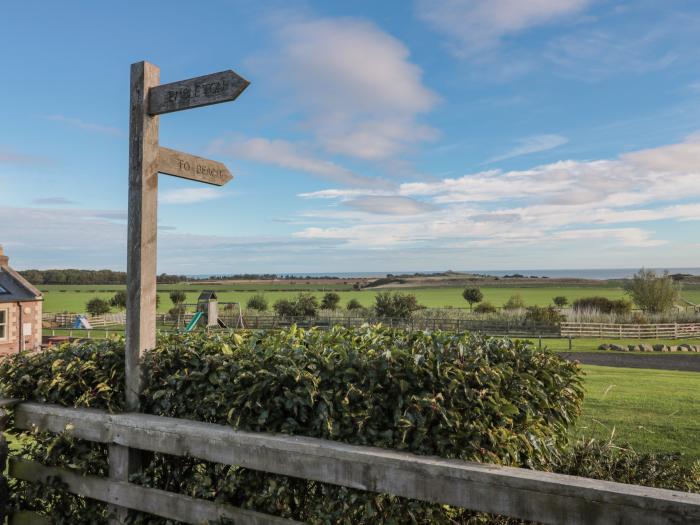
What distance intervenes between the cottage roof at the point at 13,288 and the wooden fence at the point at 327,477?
800 inches

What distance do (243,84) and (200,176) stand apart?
928 millimetres

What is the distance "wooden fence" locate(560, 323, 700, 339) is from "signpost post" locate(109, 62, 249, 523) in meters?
28.1

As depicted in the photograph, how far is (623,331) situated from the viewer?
93.5 ft

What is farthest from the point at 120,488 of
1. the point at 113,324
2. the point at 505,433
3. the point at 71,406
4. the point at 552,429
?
the point at 113,324

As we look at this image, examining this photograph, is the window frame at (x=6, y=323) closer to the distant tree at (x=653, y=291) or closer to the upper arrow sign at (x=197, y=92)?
the upper arrow sign at (x=197, y=92)

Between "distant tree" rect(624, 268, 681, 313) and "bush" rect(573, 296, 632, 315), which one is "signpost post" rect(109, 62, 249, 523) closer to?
"bush" rect(573, 296, 632, 315)

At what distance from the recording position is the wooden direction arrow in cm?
408

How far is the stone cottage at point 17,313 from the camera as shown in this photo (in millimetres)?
20750

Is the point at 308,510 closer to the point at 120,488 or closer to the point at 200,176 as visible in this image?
the point at 120,488

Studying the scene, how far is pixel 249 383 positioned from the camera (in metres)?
3.36

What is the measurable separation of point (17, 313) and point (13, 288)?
1.18m

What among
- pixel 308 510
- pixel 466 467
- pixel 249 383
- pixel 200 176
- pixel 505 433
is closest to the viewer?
pixel 466 467

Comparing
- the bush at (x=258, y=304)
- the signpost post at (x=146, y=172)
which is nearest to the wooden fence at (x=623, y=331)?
the bush at (x=258, y=304)

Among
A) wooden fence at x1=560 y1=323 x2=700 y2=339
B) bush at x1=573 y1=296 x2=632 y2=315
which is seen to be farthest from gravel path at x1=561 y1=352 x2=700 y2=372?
bush at x1=573 y1=296 x2=632 y2=315
